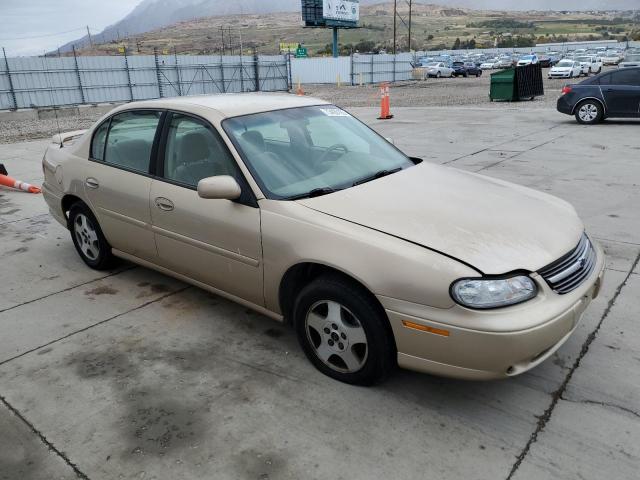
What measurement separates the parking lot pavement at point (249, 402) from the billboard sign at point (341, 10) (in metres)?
47.6

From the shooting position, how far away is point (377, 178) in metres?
3.51

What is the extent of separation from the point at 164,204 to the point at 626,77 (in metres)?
13.1

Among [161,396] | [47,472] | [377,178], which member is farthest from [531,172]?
[47,472]

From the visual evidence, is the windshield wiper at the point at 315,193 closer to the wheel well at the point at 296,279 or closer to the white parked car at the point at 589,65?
the wheel well at the point at 296,279

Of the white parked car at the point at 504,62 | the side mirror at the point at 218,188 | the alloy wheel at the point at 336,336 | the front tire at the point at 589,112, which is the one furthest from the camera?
the white parked car at the point at 504,62

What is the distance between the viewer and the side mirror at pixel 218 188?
3.11 metres

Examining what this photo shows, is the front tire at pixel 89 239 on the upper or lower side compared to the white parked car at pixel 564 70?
upper

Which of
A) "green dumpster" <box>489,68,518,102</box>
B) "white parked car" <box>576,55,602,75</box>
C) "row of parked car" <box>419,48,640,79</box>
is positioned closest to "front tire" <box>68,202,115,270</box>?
"green dumpster" <box>489,68,518,102</box>

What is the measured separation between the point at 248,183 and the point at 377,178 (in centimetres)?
88

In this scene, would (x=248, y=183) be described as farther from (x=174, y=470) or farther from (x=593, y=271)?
(x=593, y=271)

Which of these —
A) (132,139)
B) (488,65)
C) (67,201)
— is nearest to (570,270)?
(132,139)

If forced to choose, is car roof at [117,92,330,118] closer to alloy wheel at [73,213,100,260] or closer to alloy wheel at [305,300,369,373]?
alloy wheel at [73,213,100,260]

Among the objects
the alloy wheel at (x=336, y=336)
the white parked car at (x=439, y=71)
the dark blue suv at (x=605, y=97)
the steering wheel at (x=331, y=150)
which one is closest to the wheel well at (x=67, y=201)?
the steering wheel at (x=331, y=150)

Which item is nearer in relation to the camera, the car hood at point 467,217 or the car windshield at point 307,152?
the car hood at point 467,217
